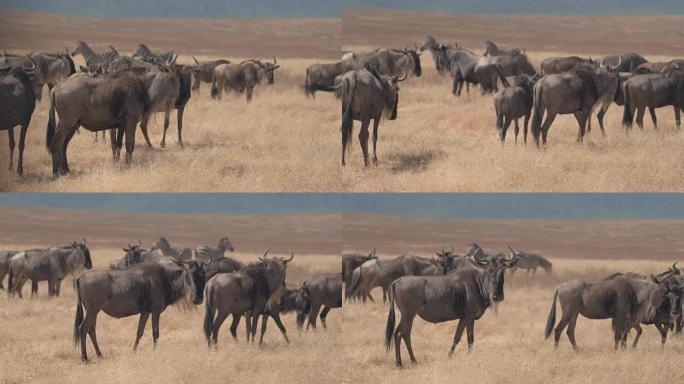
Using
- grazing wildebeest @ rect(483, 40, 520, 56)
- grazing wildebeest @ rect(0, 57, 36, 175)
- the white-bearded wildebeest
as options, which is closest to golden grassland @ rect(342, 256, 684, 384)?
the white-bearded wildebeest

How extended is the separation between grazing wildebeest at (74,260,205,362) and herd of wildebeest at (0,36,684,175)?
1310mm

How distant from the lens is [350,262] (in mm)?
13125

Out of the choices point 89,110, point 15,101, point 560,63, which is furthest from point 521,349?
point 15,101

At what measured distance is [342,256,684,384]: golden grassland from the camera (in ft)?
39.5

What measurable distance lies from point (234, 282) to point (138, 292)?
110 centimetres

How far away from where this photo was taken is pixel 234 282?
13.1m

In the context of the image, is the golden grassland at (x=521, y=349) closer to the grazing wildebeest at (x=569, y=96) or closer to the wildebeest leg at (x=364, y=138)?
the wildebeest leg at (x=364, y=138)

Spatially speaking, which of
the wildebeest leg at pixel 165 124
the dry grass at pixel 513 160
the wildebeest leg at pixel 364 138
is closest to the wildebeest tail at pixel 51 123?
the wildebeest leg at pixel 165 124

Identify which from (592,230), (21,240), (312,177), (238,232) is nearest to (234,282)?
(238,232)

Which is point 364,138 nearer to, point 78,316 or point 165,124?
point 165,124

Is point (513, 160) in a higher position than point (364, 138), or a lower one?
lower

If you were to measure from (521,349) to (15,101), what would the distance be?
6.27m

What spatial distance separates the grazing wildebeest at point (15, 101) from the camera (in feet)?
42.4

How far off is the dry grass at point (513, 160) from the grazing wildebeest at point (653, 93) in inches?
16.1
